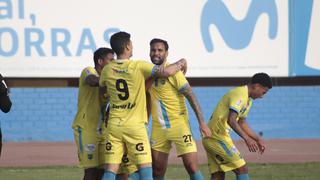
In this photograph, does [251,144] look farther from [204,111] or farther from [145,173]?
[204,111]

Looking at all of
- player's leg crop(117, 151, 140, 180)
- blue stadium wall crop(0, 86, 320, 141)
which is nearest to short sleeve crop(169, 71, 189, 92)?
player's leg crop(117, 151, 140, 180)

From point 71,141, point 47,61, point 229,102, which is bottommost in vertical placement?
point 71,141

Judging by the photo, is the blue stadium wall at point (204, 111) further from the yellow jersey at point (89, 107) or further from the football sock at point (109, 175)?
the football sock at point (109, 175)

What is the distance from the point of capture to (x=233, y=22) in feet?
77.3

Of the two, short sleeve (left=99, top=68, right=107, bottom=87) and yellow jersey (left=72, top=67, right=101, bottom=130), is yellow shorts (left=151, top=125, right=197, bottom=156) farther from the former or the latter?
short sleeve (left=99, top=68, right=107, bottom=87)

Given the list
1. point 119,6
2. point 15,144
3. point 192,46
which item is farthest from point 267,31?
point 15,144

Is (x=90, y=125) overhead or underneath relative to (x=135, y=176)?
overhead

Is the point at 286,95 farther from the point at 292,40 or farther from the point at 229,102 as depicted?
the point at 229,102

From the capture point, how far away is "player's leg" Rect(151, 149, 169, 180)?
10.7m

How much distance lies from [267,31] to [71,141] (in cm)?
651

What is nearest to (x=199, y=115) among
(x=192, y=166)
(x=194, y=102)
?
(x=194, y=102)

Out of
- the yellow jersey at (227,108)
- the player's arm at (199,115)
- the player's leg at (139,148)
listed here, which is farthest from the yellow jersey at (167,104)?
the player's leg at (139,148)

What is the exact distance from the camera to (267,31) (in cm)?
2369

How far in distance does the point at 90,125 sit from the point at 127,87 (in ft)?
3.32
